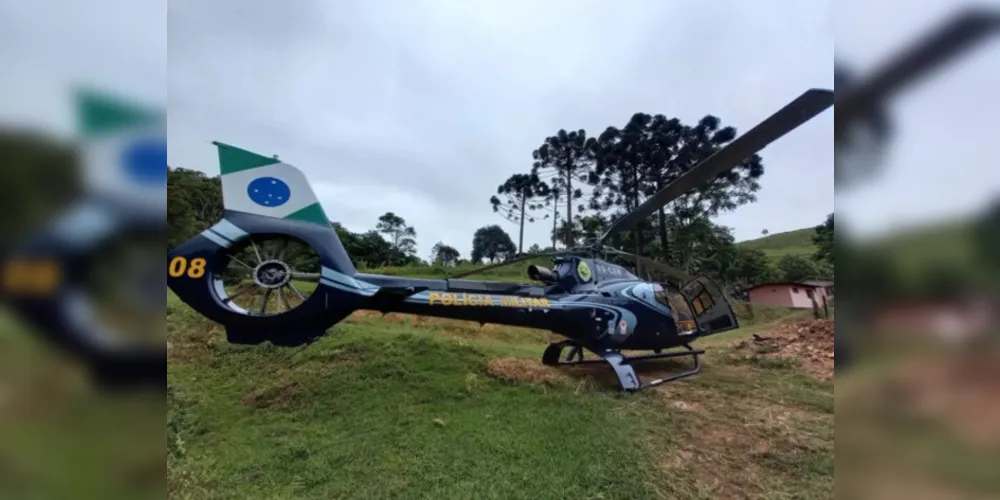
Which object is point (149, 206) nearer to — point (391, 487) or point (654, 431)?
point (391, 487)

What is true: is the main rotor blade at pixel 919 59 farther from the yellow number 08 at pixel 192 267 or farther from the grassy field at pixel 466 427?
the yellow number 08 at pixel 192 267

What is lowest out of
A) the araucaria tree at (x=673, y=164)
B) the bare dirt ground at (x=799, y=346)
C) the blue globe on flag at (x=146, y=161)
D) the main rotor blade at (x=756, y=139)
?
the bare dirt ground at (x=799, y=346)

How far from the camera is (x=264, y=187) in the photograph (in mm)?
4406

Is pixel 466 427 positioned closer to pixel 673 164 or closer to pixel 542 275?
pixel 542 275

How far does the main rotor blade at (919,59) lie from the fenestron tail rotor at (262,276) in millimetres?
4618

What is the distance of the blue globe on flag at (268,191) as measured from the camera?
4.36 metres

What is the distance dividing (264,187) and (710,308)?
7.00 metres

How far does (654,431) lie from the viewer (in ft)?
15.7

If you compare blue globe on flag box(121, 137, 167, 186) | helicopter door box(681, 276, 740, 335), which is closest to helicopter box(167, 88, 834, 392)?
helicopter door box(681, 276, 740, 335)

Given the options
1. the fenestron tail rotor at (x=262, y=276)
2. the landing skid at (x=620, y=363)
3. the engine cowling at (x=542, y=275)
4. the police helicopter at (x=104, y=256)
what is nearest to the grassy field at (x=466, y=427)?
the landing skid at (x=620, y=363)

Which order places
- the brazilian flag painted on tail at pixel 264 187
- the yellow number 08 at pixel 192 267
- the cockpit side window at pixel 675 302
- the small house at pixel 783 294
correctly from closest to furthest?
the yellow number 08 at pixel 192 267 → the brazilian flag painted on tail at pixel 264 187 → the cockpit side window at pixel 675 302 → the small house at pixel 783 294

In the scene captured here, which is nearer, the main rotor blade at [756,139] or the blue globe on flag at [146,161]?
the blue globe on flag at [146,161]

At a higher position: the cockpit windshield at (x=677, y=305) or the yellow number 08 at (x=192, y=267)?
the yellow number 08 at (x=192, y=267)

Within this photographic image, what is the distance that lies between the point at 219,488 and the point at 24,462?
343 cm
